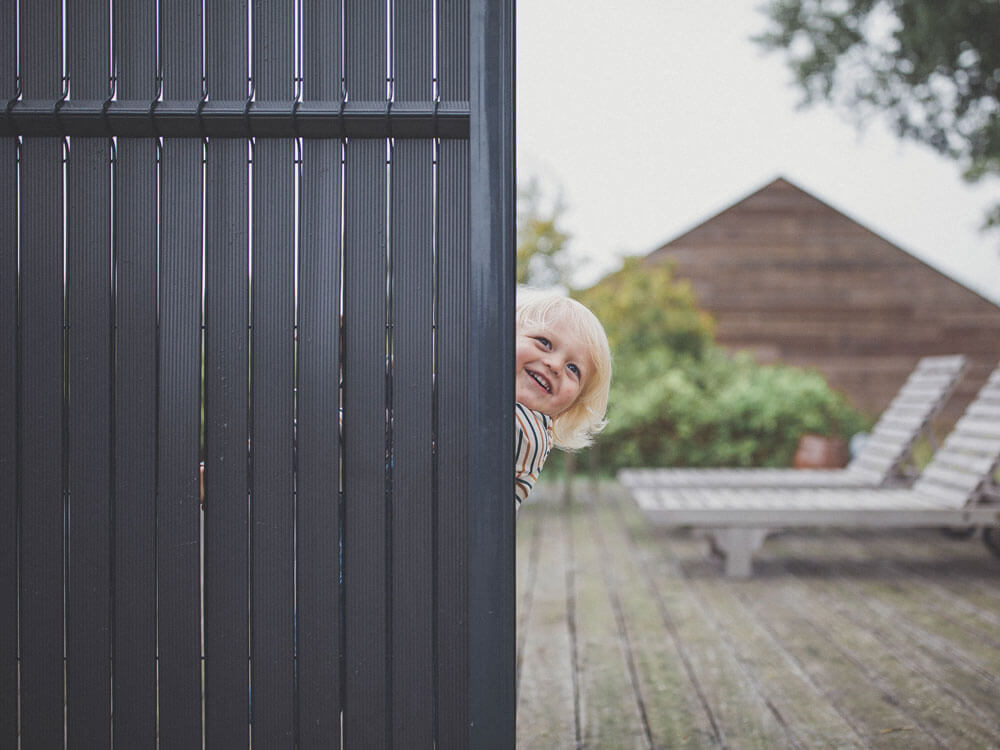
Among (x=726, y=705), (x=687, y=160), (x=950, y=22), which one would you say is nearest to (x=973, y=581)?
(x=726, y=705)

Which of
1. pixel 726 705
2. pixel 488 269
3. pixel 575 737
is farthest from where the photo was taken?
pixel 726 705

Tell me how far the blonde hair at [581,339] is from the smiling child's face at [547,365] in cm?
2

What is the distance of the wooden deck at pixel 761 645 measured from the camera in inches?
102

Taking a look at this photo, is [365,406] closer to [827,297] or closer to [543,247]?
[543,247]

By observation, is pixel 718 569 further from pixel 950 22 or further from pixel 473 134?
pixel 950 22

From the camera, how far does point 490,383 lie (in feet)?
4.85

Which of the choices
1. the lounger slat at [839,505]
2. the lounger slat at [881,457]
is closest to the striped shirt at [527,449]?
the lounger slat at [839,505]

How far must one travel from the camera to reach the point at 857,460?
6078 mm

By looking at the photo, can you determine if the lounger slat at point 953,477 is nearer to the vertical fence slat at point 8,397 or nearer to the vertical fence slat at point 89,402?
the vertical fence slat at point 89,402

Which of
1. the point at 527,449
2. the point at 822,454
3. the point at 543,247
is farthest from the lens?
the point at 543,247

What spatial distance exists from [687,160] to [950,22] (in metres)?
3.00

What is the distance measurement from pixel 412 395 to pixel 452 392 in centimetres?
7

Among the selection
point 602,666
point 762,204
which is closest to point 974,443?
point 602,666

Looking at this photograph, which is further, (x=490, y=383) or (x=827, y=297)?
(x=827, y=297)
